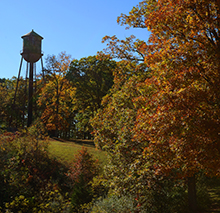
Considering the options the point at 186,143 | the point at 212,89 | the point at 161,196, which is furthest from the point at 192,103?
the point at 161,196

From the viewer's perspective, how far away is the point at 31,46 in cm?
3456

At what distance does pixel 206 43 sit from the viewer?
8531 millimetres

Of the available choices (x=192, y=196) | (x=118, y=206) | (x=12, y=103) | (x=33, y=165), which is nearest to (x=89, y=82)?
(x=12, y=103)

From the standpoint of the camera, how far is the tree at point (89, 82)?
3475 centimetres

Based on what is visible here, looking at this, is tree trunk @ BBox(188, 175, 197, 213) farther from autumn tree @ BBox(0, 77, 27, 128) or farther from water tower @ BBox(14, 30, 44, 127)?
autumn tree @ BBox(0, 77, 27, 128)

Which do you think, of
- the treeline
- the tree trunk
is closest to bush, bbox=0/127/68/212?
the tree trunk

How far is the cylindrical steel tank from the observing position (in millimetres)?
34250

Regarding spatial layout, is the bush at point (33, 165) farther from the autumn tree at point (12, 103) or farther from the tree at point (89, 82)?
the autumn tree at point (12, 103)

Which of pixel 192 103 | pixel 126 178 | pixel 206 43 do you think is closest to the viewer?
pixel 192 103

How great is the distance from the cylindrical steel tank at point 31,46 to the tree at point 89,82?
198 inches

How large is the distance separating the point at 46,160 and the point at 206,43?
14.7 metres

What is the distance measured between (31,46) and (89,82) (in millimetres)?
8988

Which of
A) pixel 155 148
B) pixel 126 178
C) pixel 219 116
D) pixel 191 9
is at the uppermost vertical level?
pixel 191 9

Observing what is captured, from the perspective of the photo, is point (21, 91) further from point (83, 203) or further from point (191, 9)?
point (191, 9)
